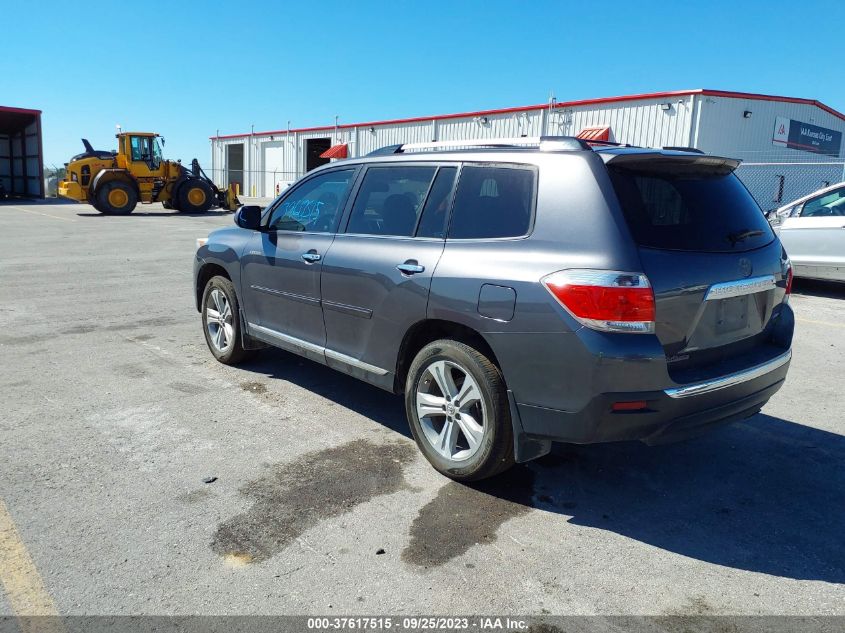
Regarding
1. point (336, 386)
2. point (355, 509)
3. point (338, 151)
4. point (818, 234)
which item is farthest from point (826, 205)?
point (338, 151)

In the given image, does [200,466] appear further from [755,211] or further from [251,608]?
[755,211]

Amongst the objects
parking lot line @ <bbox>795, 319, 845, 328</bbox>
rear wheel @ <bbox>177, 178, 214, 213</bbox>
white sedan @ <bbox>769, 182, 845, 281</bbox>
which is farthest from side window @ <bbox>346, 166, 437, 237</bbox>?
rear wheel @ <bbox>177, 178, 214, 213</bbox>

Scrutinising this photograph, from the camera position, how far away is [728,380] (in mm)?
3293

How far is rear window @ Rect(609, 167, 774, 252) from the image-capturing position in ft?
10.4

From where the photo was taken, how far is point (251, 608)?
2.60 metres

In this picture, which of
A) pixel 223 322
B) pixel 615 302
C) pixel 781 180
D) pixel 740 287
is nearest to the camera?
pixel 615 302

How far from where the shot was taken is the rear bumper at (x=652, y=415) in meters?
3.03

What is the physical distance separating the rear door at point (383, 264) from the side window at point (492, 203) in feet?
0.35

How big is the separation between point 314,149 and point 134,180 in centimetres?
1411

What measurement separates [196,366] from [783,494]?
175 inches

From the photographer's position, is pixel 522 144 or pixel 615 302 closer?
pixel 615 302

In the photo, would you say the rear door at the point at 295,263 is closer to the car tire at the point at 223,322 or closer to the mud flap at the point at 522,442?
the car tire at the point at 223,322

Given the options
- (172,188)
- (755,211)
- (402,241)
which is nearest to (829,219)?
(755,211)

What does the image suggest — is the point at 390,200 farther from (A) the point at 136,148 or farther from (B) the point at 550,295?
(A) the point at 136,148
